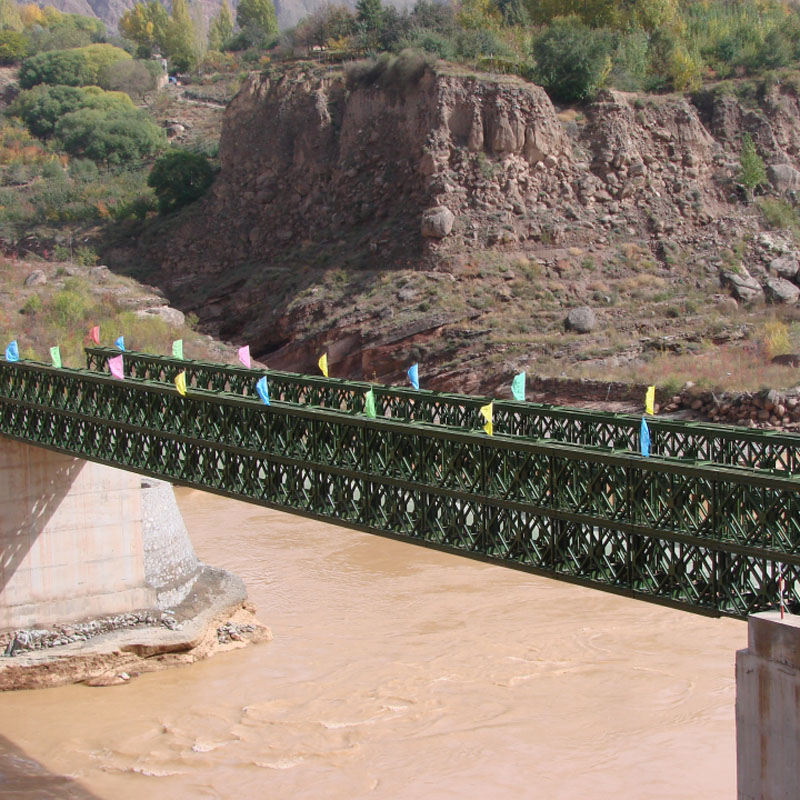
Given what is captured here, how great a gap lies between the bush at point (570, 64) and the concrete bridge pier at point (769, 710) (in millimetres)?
40624

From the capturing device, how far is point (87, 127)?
6856 centimetres

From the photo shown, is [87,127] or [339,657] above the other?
[87,127]

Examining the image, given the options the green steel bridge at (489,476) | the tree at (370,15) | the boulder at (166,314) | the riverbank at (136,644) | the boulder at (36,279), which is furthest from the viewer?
the tree at (370,15)

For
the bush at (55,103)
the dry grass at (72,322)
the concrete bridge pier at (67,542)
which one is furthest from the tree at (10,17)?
the concrete bridge pier at (67,542)

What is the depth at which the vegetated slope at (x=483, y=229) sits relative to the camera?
42156mm

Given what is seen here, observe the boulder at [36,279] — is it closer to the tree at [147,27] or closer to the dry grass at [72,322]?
the dry grass at [72,322]

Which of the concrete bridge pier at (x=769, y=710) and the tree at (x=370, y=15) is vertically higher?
the tree at (x=370, y=15)

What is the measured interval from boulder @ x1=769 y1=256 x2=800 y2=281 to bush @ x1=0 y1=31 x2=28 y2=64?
58755 millimetres

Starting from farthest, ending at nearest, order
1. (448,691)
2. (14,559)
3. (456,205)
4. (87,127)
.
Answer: (87,127) → (456,205) → (14,559) → (448,691)

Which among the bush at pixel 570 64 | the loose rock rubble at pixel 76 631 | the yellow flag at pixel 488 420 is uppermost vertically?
the bush at pixel 570 64

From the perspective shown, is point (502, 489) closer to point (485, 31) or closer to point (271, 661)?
point (271, 661)

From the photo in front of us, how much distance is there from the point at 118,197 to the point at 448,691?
44.9 meters

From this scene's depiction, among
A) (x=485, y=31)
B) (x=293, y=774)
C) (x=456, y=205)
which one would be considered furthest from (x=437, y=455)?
(x=485, y=31)

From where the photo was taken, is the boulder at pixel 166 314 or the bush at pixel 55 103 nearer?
the boulder at pixel 166 314
